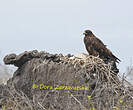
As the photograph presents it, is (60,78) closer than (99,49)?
Yes

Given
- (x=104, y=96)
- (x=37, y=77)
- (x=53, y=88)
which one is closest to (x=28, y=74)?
(x=37, y=77)

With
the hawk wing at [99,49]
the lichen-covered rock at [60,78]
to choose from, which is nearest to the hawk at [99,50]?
the hawk wing at [99,49]

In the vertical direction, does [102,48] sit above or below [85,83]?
above

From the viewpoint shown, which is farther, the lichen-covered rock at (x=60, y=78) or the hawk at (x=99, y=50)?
the hawk at (x=99, y=50)

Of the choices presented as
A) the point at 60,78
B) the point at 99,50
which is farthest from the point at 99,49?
the point at 60,78

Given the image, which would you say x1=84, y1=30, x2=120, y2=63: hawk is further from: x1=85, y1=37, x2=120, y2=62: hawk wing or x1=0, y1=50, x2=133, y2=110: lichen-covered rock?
x1=0, y1=50, x2=133, y2=110: lichen-covered rock

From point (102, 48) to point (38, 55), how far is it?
2.01 meters

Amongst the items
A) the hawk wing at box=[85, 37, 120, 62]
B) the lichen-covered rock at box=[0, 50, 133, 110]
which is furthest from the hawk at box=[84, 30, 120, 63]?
the lichen-covered rock at box=[0, 50, 133, 110]

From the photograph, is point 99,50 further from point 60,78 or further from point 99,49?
point 60,78

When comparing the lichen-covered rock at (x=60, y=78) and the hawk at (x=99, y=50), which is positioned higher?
the hawk at (x=99, y=50)

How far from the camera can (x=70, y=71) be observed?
7.07 m

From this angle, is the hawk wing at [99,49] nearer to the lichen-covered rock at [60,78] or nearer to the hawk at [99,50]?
the hawk at [99,50]

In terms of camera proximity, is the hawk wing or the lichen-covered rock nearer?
the lichen-covered rock

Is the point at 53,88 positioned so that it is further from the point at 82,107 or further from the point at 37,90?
the point at 82,107
